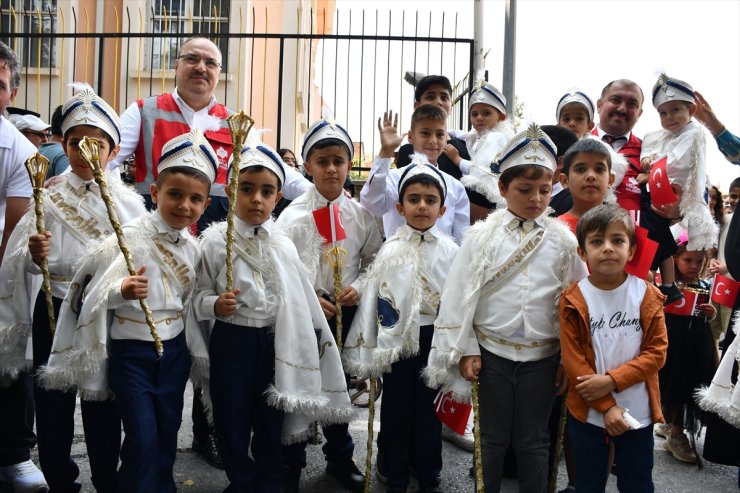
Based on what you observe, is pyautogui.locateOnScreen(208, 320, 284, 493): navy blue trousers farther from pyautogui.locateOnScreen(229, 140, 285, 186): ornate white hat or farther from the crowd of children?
pyautogui.locateOnScreen(229, 140, 285, 186): ornate white hat

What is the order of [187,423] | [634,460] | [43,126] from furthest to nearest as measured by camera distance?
[43,126]
[187,423]
[634,460]

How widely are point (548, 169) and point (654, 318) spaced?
91 centimetres

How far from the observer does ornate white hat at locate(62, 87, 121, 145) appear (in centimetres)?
393

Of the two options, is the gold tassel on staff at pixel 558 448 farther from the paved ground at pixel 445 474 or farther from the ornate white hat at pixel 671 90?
the ornate white hat at pixel 671 90

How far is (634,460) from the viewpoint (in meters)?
3.39

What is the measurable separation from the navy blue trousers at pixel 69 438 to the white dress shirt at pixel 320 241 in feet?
4.31

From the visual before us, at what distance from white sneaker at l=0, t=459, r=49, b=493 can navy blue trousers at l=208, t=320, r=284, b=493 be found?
43.0 inches

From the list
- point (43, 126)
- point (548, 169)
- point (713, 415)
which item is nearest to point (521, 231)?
point (548, 169)

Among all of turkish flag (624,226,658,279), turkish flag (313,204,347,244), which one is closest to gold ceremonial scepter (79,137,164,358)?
turkish flag (313,204,347,244)

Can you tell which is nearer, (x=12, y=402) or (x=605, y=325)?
(x=605, y=325)

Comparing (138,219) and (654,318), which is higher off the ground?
(138,219)

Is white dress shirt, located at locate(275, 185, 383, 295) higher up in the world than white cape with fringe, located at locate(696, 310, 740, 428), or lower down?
higher up

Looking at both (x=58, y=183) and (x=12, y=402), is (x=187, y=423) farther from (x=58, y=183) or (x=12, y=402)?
(x=58, y=183)

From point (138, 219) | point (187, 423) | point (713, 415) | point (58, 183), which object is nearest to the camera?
point (138, 219)
